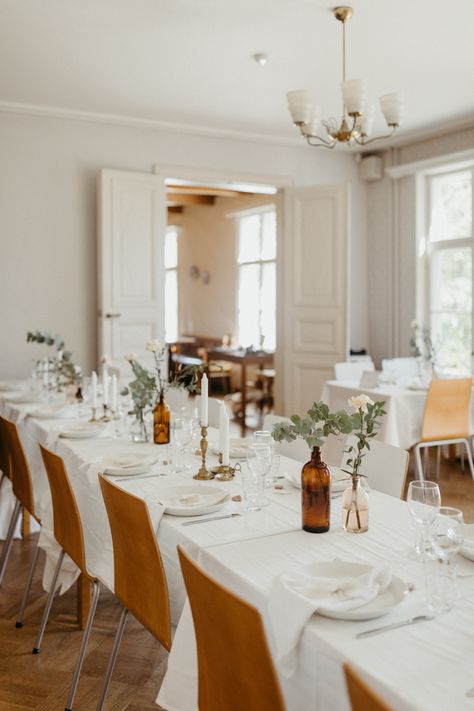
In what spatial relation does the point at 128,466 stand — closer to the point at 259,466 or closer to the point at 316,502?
the point at 259,466

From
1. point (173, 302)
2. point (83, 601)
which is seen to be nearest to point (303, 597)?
point (83, 601)

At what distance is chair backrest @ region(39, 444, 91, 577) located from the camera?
2.47 metres

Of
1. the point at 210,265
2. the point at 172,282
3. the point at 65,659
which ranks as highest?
the point at 210,265

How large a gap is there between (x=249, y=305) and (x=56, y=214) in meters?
4.79

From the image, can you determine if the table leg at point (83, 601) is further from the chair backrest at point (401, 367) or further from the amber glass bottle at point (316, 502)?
the chair backrest at point (401, 367)

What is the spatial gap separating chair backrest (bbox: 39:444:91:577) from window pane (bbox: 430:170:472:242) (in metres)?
5.57

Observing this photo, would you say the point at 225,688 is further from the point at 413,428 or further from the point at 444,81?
the point at 444,81

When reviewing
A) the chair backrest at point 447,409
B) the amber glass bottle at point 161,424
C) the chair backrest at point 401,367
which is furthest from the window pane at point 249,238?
the amber glass bottle at point 161,424

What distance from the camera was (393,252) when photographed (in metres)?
7.73

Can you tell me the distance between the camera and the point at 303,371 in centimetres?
741

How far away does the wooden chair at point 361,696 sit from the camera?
898 millimetres

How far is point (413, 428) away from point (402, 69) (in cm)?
264

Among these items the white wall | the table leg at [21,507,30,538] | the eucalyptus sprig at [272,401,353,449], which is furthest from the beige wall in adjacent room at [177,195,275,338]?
the eucalyptus sprig at [272,401,353,449]

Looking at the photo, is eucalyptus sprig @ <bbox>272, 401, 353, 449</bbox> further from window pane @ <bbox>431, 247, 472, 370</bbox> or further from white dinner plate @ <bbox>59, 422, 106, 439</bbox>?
window pane @ <bbox>431, 247, 472, 370</bbox>
